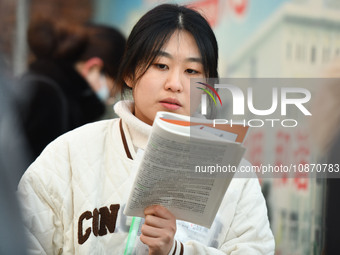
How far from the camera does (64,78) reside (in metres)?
4.19

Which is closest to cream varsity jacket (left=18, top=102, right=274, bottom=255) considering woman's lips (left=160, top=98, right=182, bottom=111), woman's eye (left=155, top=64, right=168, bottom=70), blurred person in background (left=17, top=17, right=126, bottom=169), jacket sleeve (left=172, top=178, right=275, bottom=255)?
jacket sleeve (left=172, top=178, right=275, bottom=255)

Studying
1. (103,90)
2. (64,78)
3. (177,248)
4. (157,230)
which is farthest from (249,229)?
(103,90)

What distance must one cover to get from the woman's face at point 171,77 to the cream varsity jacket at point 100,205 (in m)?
0.09

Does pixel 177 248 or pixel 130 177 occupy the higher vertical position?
pixel 130 177

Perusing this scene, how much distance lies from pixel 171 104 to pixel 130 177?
12.5 inches

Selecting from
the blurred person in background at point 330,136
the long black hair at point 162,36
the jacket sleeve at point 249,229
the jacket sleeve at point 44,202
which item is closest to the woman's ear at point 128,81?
the long black hair at point 162,36

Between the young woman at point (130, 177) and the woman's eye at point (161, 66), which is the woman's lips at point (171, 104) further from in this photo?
the woman's eye at point (161, 66)

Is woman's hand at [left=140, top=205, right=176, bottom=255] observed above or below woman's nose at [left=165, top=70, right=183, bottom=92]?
below

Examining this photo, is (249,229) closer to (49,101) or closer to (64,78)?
(49,101)

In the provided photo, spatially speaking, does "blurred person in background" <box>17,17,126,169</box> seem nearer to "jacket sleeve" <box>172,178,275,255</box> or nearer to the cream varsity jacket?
the cream varsity jacket

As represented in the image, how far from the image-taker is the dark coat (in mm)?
3949

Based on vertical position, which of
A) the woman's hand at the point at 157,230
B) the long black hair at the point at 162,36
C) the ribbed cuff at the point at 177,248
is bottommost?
the ribbed cuff at the point at 177,248

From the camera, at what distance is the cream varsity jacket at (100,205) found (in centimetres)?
238

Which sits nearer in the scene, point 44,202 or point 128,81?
point 44,202
